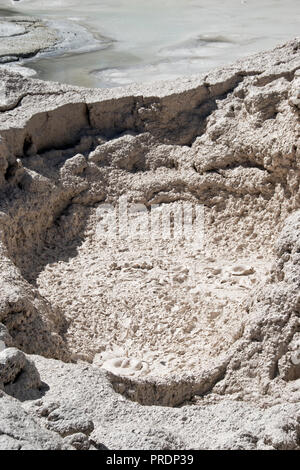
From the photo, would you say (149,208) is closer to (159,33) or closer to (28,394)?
(28,394)

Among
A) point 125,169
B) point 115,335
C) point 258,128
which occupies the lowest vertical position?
point 115,335

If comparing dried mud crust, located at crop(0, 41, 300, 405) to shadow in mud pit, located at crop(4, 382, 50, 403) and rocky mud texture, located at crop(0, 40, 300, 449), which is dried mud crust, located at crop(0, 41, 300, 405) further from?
shadow in mud pit, located at crop(4, 382, 50, 403)

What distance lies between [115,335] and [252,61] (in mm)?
2381

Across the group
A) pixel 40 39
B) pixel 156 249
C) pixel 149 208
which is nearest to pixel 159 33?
pixel 40 39

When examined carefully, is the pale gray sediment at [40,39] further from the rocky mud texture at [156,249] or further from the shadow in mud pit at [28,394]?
the shadow in mud pit at [28,394]

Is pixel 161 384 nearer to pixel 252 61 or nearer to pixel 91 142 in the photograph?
pixel 91 142

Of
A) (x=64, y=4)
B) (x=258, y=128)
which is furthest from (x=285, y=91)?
(x=64, y=4)

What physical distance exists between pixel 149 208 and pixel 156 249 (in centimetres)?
41

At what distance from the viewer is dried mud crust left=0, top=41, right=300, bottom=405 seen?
383 centimetres

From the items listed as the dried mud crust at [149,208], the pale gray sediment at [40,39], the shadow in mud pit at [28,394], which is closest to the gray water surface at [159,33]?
the pale gray sediment at [40,39]

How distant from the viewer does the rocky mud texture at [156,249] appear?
3264 mm

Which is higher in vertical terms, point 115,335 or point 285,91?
point 285,91

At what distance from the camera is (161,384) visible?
3502mm

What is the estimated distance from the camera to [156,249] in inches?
199
